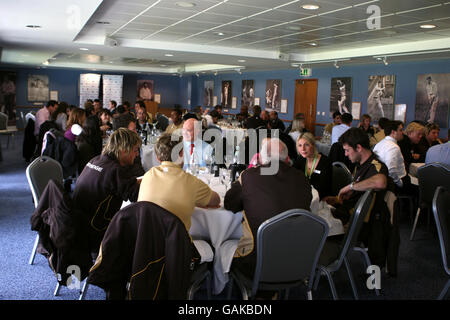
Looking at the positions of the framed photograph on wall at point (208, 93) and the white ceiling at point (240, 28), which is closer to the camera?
the white ceiling at point (240, 28)

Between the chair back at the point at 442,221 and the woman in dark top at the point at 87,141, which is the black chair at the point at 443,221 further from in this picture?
the woman in dark top at the point at 87,141

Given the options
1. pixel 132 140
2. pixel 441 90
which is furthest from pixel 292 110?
pixel 132 140

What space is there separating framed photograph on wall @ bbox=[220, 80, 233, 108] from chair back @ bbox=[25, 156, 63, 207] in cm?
1418

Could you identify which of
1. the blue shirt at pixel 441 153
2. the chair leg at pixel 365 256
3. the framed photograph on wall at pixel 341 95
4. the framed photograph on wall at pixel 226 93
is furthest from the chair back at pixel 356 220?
the framed photograph on wall at pixel 226 93

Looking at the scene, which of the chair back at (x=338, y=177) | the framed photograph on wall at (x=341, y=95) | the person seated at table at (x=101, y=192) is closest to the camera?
the person seated at table at (x=101, y=192)

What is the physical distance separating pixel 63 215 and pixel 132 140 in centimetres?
95

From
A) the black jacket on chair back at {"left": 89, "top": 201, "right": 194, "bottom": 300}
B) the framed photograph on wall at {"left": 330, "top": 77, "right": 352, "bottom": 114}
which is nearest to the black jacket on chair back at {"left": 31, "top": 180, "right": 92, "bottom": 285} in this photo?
the black jacket on chair back at {"left": 89, "top": 201, "right": 194, "bottom": 300}

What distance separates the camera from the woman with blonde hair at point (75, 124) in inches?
240

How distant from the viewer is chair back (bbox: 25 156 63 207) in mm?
3504

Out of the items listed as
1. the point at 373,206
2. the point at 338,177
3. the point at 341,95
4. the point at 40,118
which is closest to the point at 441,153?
the point at 338,177

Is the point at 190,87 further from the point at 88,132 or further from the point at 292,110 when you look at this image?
the point at 88,132

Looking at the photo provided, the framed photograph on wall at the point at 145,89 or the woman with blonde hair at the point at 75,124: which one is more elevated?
the framed photograph on wall at the point at 145,89

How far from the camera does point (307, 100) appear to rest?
13414mm

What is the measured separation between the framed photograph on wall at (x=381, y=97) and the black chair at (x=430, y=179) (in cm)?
580
